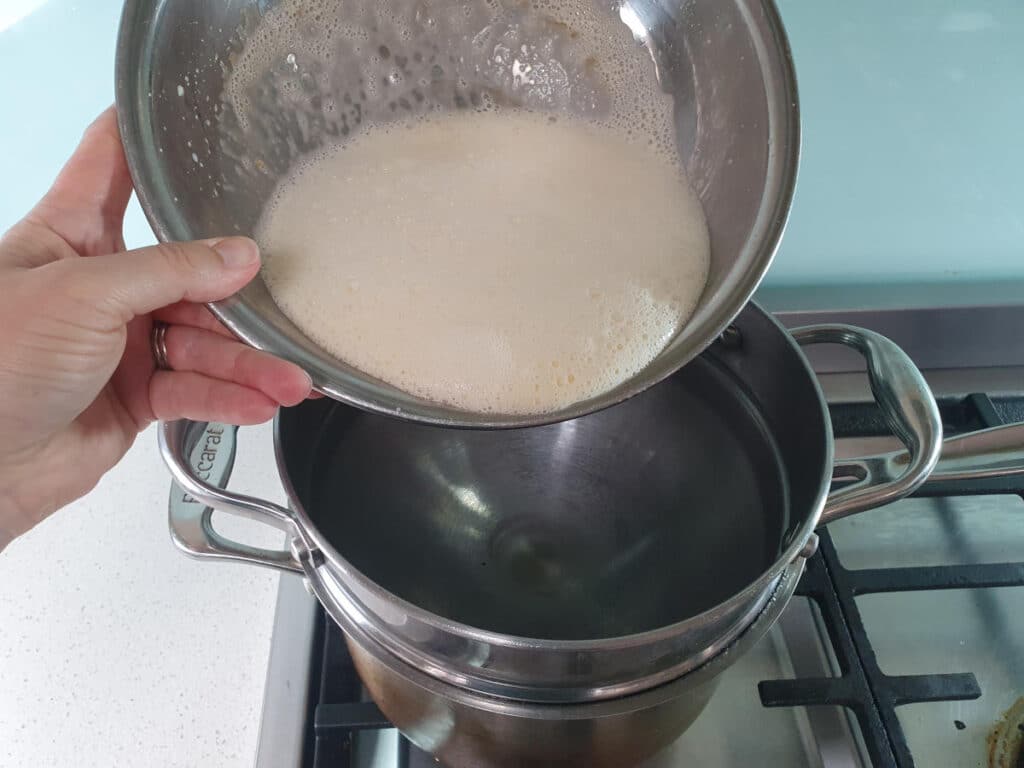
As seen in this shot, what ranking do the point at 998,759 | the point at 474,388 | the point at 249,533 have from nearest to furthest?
the point at 474,388 → the point at 998,759 → the point at 249,533

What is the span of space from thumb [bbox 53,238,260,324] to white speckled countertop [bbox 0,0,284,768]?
0.85 ft

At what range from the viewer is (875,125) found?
27.3 inches

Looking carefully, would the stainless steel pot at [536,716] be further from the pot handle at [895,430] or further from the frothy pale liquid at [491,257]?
the frothy pale liquid at [491,257]

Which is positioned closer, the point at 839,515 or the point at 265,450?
the point at 839,515

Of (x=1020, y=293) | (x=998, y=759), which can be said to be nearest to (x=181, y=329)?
(x=998, y=759)

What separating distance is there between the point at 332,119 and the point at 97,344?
0.66 ft

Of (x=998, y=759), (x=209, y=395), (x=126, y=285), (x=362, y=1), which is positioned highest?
(x=362, y=1)

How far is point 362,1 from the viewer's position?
491 mm

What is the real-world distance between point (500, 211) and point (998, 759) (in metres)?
0.49

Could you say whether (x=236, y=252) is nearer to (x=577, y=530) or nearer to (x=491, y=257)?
(x=491, y=257)

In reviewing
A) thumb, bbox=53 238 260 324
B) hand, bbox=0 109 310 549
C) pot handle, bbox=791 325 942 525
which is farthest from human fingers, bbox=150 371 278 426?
pot handle, bbox=791 325 942 525

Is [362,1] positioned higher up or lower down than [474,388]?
higher up

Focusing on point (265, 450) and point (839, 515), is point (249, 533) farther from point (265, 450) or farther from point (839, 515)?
point (839, 515)

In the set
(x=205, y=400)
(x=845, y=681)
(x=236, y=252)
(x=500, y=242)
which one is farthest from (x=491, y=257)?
(x=845, y=681)
